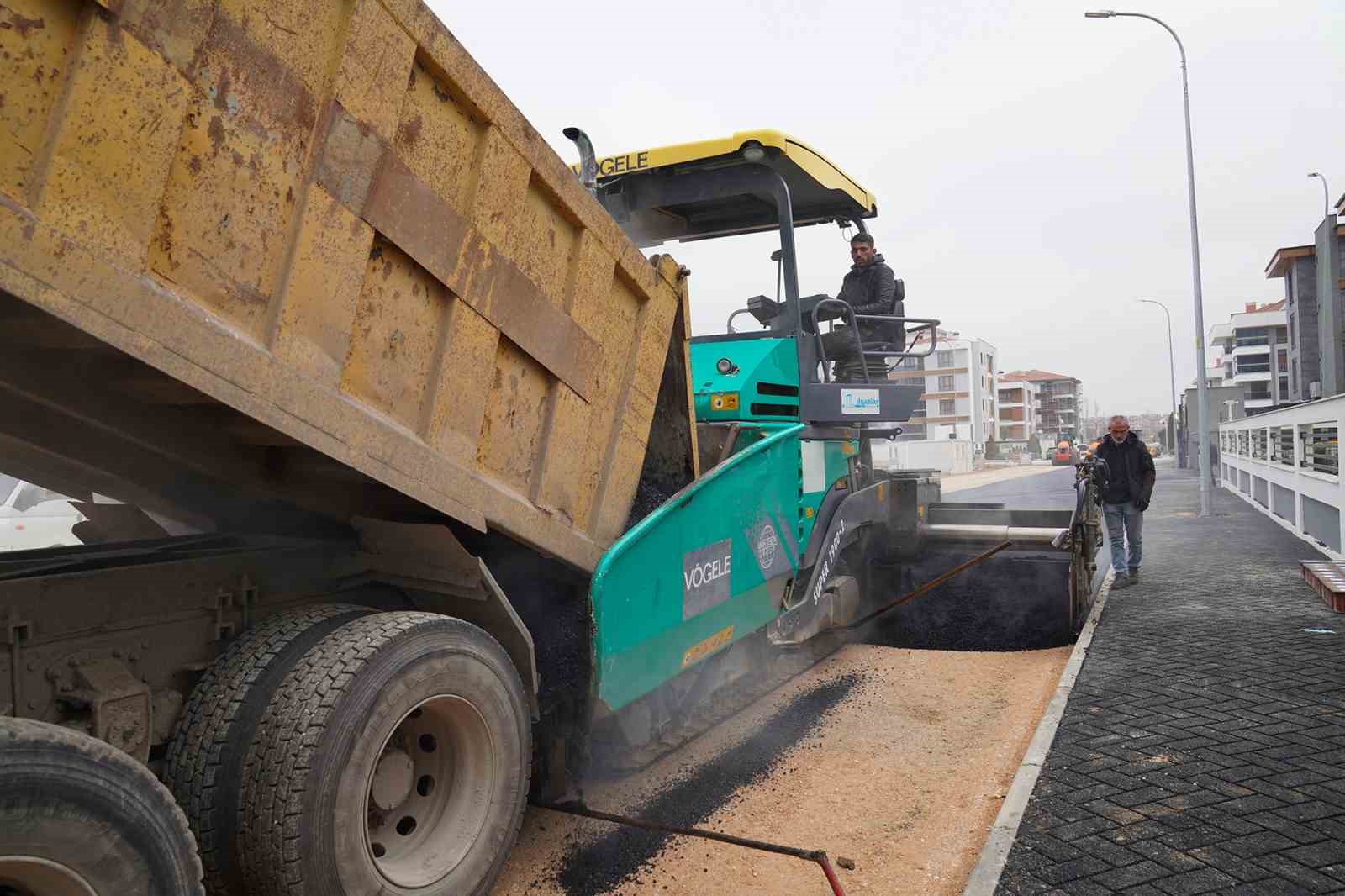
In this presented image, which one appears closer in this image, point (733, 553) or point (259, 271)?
point (259, 271)

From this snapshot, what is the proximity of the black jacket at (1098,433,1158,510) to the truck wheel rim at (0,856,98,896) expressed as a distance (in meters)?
8.98

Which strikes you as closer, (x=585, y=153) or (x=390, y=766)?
(x=390, y=766)

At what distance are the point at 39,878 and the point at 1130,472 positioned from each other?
9.16 metres

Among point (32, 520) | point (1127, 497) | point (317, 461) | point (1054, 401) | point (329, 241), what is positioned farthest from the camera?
point (1054, 401)

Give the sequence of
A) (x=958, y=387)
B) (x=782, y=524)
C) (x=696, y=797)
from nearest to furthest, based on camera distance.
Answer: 1. (x=696, y=797)
2. (x=782, y=524)
3. (x=958, y=387)

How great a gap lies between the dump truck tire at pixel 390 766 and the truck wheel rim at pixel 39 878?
0.54 meters

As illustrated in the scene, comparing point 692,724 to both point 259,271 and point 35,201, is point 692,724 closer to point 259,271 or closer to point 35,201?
point 259,271

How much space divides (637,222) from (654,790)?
3314mm

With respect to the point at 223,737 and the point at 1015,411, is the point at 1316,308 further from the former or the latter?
the point at 1015,411

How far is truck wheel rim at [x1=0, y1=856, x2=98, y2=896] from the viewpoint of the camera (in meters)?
1.78

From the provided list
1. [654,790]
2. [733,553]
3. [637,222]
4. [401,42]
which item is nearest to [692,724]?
[654,790]

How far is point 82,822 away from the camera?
188cm

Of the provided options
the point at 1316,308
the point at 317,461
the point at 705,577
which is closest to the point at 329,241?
the point at 317,461

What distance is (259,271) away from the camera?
2.28 metres
